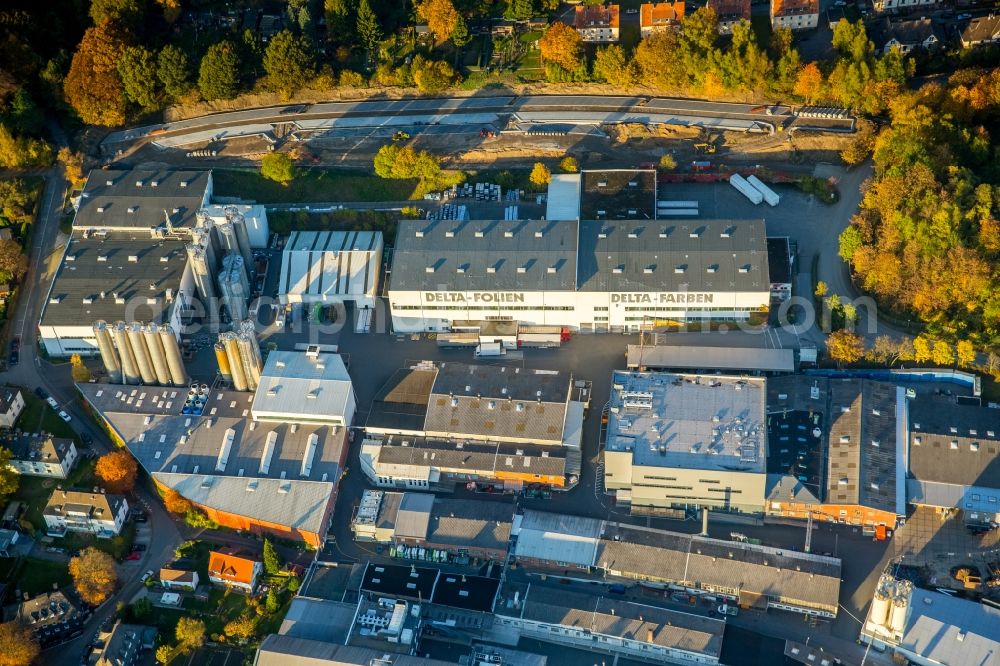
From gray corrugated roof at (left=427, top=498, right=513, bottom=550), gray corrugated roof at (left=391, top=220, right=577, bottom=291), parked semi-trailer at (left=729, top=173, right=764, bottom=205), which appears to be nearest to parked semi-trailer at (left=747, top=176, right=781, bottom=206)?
parked semi-trailer at (left=729, top=173, right=764, bottom=205)

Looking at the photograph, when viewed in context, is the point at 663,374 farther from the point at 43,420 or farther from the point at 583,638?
the point at 43,420

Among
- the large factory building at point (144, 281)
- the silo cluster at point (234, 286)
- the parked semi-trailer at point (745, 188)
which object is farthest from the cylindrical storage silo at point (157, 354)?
the parked semi-trailer at point (745, 188)

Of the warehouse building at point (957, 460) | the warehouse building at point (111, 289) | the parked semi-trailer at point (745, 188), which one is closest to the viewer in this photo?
the warehouse building at point (957, 460)

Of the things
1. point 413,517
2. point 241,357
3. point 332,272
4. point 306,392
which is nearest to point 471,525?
point 413,517

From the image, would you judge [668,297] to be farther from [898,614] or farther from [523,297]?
[898,614]

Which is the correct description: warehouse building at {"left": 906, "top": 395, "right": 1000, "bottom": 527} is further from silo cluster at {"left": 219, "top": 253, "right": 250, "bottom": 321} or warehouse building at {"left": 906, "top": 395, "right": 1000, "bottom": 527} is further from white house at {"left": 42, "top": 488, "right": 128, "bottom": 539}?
white house at {"left": 42, "top": 488, "right": 128, "bottom": 539}

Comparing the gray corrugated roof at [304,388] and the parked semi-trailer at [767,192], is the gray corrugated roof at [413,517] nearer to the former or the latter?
the gray corrugated roof at [304,388]
